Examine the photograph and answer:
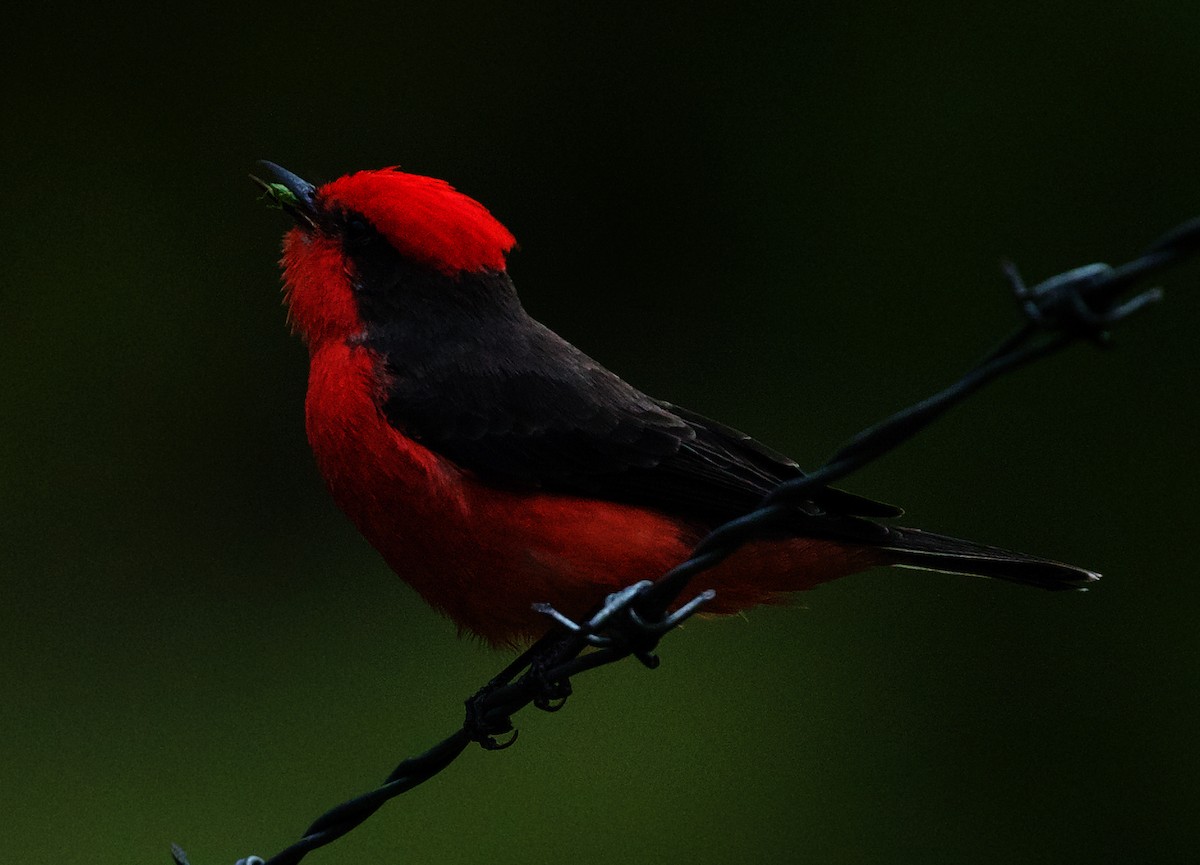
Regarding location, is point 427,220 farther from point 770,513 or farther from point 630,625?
point 770,513

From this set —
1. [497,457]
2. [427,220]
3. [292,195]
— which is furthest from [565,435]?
[292,195]

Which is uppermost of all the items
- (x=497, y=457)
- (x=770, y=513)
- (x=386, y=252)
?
(x=386, y=252)

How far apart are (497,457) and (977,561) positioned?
1337 millimetres

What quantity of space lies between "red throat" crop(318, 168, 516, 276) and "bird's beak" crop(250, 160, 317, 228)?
16 cm

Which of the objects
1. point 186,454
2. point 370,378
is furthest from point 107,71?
point 370,378

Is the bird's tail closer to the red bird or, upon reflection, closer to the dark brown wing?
the red bird

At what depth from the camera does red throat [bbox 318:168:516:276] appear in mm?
4234

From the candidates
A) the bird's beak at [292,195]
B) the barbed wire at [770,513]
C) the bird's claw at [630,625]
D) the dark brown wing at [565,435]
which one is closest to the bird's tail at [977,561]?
the dark brown wing at [565,435]


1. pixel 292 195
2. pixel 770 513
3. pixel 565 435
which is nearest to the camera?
pixel 770 513

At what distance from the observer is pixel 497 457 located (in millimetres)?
3752

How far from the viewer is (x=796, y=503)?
249 cm

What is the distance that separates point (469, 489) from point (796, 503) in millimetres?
1431

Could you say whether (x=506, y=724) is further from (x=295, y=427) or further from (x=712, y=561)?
(x=295, y=427)

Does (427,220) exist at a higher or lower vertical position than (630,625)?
higher
